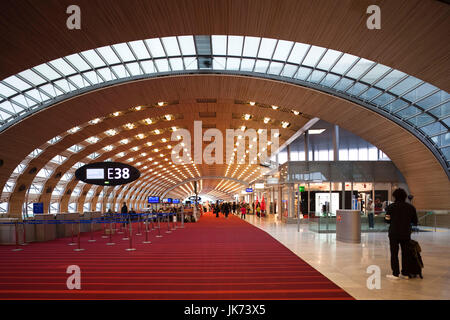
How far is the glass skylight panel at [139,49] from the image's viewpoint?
63.0 ft

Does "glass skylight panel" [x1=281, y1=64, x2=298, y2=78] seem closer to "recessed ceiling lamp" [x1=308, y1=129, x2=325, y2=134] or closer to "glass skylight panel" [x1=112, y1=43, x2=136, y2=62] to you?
"glass skylight panel" [x1=112, y1=43, x2=136, y2=62]

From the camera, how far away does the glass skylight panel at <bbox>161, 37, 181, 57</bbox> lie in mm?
19016

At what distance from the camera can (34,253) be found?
1166 cm

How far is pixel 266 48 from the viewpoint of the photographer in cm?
1916

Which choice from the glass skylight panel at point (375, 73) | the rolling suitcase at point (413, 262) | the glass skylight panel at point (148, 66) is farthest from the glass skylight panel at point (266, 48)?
the rolling suitcase at point (413, 262)

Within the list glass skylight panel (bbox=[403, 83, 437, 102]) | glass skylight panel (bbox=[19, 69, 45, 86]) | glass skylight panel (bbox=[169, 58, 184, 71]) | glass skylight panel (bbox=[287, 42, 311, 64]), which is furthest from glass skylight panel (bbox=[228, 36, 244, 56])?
glass skylight panel (bbox=[19, 69, 45, 86])

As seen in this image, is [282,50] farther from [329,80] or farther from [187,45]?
[187,45]

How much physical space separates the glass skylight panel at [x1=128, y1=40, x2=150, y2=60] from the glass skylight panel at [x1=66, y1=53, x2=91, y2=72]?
3.31m

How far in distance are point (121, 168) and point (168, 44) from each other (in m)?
8.93

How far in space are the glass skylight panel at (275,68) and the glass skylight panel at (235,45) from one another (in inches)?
85.8

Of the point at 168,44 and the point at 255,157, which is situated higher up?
the point at 168,44

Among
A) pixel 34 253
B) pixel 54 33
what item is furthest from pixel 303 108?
pixel 34 253

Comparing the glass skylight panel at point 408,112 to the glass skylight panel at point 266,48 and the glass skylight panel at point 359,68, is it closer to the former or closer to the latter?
the glass skylight panel at point 359,68
